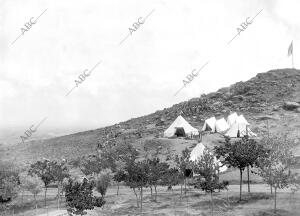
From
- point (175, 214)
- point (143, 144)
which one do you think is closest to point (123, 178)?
point (175, 214)

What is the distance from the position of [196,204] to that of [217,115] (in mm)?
59638

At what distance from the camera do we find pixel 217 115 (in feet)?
346

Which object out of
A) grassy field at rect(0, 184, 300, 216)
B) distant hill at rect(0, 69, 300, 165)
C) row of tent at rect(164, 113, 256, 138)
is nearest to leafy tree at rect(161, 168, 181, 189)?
grassy field at rect(0, 184, 300, 216)

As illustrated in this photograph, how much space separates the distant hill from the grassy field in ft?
106

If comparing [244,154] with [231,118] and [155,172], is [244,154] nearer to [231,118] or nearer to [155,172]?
[155,172]

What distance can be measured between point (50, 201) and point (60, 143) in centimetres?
4784

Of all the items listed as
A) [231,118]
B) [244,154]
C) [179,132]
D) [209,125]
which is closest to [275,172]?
[244,154]

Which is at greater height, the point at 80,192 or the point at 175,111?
the point at 175,111

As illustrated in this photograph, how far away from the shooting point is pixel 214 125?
9306cm

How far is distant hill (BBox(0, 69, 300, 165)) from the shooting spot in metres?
94.2

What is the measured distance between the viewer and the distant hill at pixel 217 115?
94.2 meters

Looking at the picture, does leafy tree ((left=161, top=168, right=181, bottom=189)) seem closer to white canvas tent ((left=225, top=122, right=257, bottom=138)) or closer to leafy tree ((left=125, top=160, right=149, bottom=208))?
leafy tree ((left=125, top=160, right=149, bottom=208))

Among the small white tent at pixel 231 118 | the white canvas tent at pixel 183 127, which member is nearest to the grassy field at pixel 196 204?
Result: the white canvas tent at pixel 183 127

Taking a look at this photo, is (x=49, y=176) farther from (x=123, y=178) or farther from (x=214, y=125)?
(x=214, y=125)
